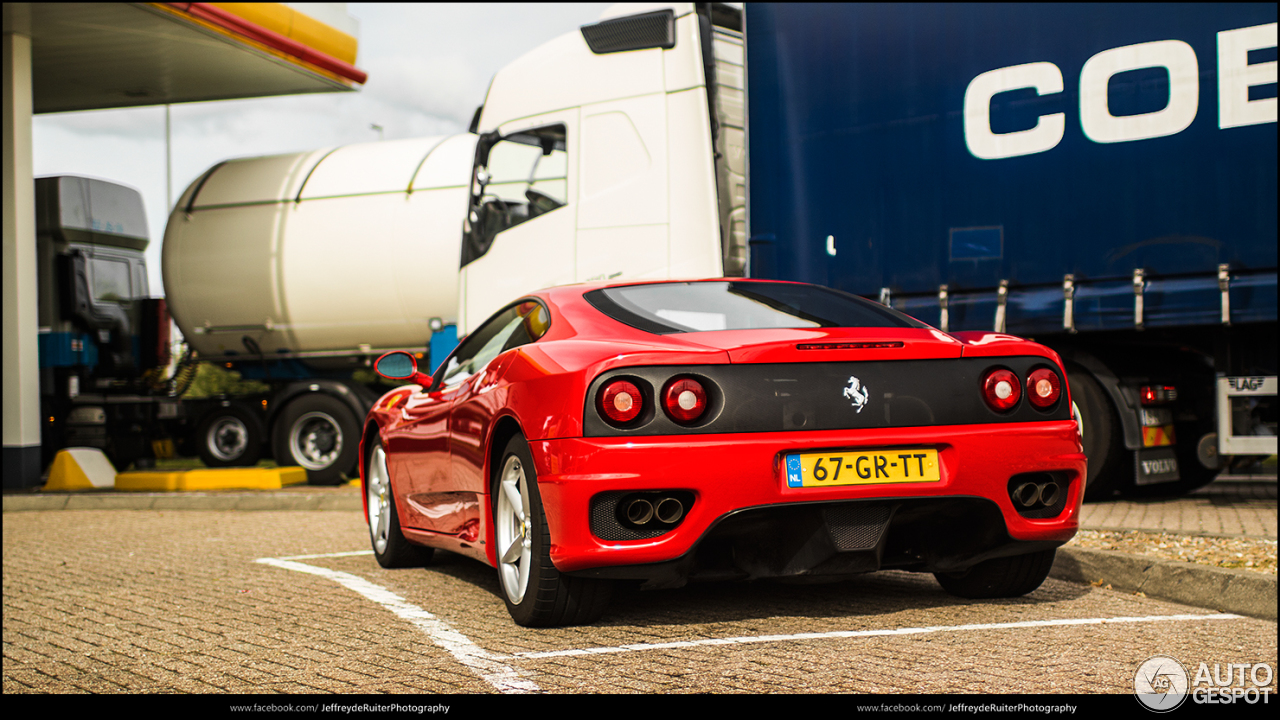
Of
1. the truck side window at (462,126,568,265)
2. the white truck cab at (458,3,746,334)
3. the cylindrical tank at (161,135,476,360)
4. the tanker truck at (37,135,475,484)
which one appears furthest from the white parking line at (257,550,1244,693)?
the cylindrical tank at (161,135,476,360)

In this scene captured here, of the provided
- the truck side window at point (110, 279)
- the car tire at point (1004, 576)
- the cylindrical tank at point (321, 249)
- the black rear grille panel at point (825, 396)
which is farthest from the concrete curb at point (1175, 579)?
the truck side window at point (110, 279)

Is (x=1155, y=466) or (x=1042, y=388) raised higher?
(x=1042, y=388)

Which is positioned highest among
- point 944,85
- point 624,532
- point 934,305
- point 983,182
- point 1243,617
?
point 944,85

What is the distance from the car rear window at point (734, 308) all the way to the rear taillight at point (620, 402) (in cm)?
40

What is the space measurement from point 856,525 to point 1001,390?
0.71 m

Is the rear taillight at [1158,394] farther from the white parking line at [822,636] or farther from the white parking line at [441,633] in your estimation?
the white parking line at [441,633]

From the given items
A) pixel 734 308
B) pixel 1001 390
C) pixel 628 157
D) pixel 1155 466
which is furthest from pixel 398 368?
pixel 1155 466

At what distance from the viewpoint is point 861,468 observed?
3.90 m

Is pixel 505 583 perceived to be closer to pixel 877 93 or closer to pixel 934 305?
pixel 934 305

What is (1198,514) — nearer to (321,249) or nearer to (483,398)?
(483,398)

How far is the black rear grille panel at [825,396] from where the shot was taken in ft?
12.6

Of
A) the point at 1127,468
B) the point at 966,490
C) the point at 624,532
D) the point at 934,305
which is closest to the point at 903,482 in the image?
the point at 966,490
